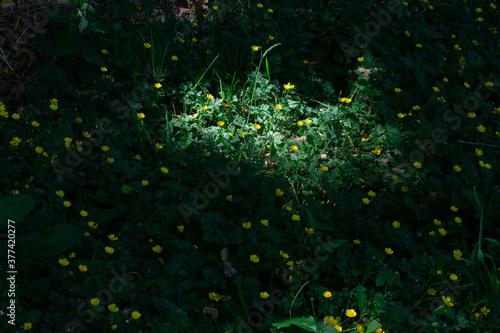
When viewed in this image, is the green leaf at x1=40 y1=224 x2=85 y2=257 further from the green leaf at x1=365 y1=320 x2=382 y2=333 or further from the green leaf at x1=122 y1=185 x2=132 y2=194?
the green leaf at x1=365 y1=320 x2=382 y2=333

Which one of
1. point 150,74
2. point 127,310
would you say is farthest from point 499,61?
point 127,310

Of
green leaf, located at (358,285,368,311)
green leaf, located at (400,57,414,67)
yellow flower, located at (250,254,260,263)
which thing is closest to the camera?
green leaf, located at (358,285,368,311)

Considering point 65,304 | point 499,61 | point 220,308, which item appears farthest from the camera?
point 499,61

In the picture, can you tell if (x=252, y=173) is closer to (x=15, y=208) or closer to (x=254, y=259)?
(x=254, y=259)

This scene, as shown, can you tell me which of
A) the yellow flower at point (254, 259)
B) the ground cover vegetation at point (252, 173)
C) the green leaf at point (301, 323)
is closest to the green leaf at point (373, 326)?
the ground cover vegetation at point (252, 173)

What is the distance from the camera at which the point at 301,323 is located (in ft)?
7.20

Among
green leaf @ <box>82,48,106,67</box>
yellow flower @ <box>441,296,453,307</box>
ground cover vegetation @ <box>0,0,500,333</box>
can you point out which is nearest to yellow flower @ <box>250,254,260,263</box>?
ground cover vegetation @ <box>0,0,500,333</box>

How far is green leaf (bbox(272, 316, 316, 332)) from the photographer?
2.18m

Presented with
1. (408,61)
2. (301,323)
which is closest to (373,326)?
(301,323)

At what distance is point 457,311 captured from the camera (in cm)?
246

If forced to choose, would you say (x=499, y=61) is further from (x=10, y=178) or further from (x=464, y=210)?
(x=10, y=178)

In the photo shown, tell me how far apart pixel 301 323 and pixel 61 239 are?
1.24 metres

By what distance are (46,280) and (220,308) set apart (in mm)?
847

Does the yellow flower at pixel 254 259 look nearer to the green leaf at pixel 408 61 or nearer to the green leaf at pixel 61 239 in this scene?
the green leaf at pixel 61 239
